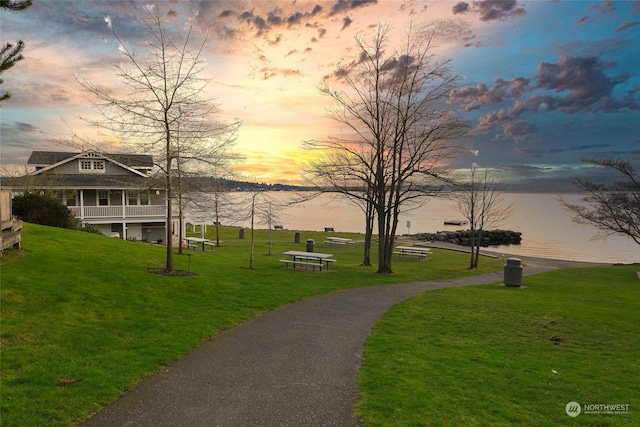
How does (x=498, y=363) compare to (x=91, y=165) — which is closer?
(x=498, y=363)

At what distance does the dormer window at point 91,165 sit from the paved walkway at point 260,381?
95.8ft

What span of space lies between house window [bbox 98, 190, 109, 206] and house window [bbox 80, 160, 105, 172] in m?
2.11

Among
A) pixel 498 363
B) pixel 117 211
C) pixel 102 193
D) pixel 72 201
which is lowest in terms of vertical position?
pixel 498 363

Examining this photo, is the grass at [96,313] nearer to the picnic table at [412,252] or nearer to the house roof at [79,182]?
the house roof at [79,182]

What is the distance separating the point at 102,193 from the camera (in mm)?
33094

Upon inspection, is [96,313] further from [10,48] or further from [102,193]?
[102,193]

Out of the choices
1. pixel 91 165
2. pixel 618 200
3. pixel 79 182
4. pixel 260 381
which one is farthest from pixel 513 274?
pixel 91 165

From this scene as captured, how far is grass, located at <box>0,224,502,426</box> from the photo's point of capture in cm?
601

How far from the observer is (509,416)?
5797 millimetres

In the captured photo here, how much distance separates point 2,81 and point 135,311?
590cm

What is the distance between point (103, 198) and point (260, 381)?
105 ft

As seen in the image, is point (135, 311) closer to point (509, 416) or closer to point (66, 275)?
point (66, 275)

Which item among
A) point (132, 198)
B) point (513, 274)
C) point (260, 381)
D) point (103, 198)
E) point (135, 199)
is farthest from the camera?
point (135, 199)

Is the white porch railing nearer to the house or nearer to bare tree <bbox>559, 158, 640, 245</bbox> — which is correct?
the house
